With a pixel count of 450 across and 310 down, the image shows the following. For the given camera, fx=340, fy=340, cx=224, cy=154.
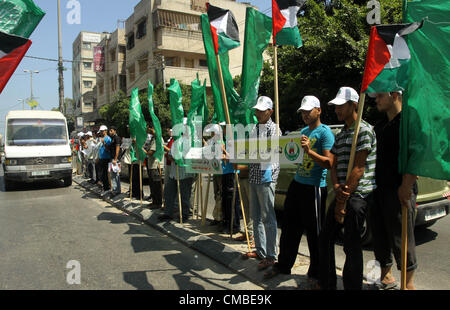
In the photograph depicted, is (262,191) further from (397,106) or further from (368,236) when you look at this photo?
(368,236)

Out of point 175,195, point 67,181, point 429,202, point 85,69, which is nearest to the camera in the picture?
point 429,202

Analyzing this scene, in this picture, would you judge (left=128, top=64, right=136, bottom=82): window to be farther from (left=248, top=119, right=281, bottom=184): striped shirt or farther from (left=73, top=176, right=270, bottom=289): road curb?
(left=248, top=119, right=281, bottom=184): striped shirt

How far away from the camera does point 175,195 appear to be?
6.64 meters

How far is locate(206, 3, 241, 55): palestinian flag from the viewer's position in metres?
4.24

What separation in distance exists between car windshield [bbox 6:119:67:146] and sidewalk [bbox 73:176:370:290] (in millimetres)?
6168

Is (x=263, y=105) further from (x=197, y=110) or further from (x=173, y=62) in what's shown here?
(x=173, y=62)

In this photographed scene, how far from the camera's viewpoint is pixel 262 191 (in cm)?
389

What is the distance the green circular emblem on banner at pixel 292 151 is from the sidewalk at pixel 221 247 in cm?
128

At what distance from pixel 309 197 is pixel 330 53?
8.99 m

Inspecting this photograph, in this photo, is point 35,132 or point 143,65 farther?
point 143,65

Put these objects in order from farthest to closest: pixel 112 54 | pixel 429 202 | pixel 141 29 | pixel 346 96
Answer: pixel 112 54 → pixel 141 29 → pixel 429 202 → pixel 346 96

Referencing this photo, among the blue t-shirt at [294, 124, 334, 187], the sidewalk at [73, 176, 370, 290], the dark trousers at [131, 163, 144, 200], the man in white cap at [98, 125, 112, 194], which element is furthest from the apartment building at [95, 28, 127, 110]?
the blue t-shirt at [294, 124, 334, 187]

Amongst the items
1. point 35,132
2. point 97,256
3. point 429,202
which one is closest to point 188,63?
point 35,132

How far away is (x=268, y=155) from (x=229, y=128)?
2.43 ft
